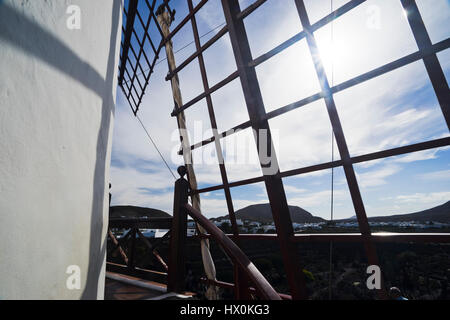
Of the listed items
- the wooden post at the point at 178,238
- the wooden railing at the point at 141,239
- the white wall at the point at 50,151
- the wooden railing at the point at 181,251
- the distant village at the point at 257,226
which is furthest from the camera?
the distant village at the point at 257,226

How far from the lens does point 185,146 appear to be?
123 inches

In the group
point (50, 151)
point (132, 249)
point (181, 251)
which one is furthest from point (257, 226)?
point (50, 151)

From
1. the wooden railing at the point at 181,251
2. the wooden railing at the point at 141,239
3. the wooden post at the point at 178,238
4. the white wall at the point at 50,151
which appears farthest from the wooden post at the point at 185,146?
the white wall at the point at 50,151

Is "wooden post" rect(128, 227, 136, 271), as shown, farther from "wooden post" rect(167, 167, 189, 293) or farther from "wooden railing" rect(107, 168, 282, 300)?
"wooden post" rect(167, 167, 189, 293)

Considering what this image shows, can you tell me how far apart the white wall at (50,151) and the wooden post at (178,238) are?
74 cm

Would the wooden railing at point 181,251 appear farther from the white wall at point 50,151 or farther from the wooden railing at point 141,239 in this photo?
the white wall at point 50,151

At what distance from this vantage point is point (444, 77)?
120 centimetres

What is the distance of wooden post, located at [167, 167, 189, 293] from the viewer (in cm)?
204

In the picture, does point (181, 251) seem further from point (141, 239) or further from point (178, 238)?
point (141, 239)

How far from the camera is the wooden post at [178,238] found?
2.04m

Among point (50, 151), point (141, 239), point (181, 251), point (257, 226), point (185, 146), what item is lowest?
point (257, 226)

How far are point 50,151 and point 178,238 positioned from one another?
1436 millimetres
